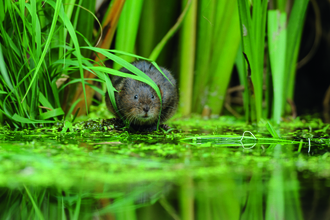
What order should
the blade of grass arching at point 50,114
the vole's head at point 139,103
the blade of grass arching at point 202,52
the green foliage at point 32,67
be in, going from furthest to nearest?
the blade of grass arching at point 202,52, the vole's head at point 139,103, the blade of grass arching at point 50,114, the green foliage at point 32,67

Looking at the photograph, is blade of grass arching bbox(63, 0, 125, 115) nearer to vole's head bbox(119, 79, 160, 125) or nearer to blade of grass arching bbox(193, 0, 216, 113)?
vole's head bbox(119, 79, 160, 125)

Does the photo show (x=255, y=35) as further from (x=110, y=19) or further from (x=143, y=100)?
(x=110, y=19)

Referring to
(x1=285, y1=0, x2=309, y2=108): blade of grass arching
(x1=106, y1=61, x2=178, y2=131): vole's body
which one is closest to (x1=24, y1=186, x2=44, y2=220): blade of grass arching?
(x1=106, y1=61, x2=178, y2=131): vole's body

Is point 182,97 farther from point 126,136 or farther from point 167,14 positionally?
point 126,136

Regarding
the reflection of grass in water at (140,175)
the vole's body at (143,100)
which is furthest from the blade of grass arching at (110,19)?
the reflection of grass in water at (140,175)

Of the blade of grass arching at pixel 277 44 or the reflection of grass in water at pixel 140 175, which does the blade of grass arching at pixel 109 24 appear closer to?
the reflection of grass in water at pixel 140 175
